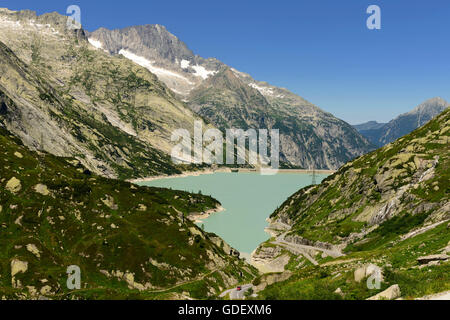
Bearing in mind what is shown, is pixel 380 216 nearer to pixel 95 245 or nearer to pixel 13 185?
pixel 95 245

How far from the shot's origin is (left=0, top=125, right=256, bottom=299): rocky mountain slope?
3376 inches

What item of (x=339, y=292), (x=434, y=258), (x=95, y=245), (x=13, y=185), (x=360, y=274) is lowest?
(x=339, y=292)

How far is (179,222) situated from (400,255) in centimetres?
9156

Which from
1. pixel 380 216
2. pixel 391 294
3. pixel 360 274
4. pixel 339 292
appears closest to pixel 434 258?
pixel 360 274

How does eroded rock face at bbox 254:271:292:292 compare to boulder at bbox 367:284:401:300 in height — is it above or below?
below

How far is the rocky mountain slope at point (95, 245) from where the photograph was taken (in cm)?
8575

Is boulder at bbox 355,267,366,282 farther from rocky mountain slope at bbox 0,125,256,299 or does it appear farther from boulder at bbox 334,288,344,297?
rocky mountain slope at bbox 0,125,256,299

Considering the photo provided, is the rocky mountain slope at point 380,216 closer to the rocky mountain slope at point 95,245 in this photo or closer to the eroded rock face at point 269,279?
the eroded rock face at point 269,279

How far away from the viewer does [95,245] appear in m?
104

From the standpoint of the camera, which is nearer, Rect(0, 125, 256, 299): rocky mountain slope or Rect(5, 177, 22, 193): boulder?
Rect(0, 125, 256, 299): rocky mountain slope

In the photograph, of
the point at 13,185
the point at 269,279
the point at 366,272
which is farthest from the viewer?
the point at 13,185

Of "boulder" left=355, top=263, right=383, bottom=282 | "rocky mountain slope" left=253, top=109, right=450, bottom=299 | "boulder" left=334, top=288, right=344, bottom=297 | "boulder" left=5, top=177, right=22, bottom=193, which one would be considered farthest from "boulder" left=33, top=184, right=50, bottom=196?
"boulder" left=355, top=263, right=383, bottom=282
